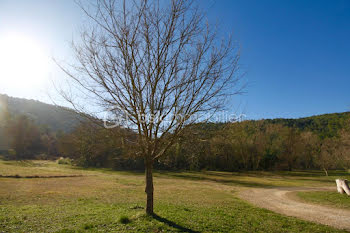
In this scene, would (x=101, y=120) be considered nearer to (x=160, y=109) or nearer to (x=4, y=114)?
(x=160, y=109)

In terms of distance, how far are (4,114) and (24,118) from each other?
11.9 m

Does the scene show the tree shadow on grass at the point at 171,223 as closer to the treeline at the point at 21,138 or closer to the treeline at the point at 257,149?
the treeline at the point at 257,149

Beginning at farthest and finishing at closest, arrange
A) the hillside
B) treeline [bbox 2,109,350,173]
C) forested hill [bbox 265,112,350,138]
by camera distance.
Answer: the hillside, forested hill [bbox 265,112,350,138], treeline [bbox 2,109,350,173]

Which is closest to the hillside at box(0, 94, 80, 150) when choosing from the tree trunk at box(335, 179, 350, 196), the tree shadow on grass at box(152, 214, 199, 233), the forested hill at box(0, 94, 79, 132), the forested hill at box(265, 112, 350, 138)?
the forested hill at box(0, 94, 79, 132)

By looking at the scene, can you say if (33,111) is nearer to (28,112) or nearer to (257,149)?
(28,112)

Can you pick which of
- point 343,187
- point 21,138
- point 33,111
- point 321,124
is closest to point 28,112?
point 33,111

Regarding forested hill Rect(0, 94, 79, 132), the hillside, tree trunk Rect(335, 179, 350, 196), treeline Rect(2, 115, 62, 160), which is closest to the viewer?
tree trunk Rect(335, 179, 350, 196)

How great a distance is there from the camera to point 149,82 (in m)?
6.35

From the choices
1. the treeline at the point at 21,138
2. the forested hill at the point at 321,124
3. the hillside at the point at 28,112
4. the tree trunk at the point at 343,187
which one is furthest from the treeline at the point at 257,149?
the tree trunk at the point at 343,187

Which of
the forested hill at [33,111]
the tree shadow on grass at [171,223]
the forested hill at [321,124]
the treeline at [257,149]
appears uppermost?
the forested hill at [33,111]

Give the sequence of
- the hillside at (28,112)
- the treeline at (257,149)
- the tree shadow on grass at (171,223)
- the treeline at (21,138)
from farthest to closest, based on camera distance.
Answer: the hillside at (28,112) < the treeline at (21,138) < the treeline at (257,149) < the tree shadow on grass at (171,223)

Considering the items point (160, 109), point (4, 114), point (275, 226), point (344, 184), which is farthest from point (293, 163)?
point (4, 114)

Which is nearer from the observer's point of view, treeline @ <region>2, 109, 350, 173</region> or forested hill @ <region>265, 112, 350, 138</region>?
treeline @ <region>2, 109, 350, 173</region>

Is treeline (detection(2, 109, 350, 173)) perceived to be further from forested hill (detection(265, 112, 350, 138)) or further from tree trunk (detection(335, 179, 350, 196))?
tree trunk (detection(335, 179, 350, 196))
